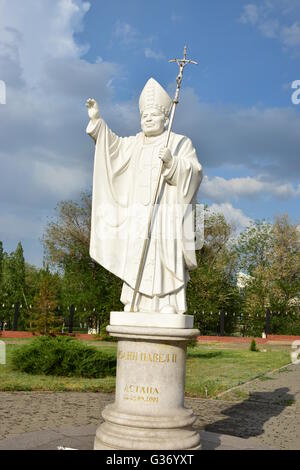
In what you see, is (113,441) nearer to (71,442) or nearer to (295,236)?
(71,442)

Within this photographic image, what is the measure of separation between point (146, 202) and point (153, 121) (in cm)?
103

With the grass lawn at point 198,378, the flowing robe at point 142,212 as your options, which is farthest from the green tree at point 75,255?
the flowing robe at point 142,212

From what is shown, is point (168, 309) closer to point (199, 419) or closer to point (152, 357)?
point (152, 357)

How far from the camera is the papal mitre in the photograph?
21.4ft

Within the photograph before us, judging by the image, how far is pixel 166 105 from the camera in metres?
6.59

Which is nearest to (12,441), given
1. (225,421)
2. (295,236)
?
(225,421)

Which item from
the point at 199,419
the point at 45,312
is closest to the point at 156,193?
the point at 199,419

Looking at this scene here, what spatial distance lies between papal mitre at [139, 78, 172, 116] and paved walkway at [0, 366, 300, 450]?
4.14 metres

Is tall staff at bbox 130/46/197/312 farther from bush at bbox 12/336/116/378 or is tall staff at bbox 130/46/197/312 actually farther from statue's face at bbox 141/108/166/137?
bush at bbox 12/336/116/378

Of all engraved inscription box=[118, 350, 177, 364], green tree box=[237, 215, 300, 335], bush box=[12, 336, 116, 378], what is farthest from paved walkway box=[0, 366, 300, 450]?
green tree box=[237, 215, 300, 335]

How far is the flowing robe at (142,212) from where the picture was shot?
20.1 feet

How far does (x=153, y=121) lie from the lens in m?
6.54

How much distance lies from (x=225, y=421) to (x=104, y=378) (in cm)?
502

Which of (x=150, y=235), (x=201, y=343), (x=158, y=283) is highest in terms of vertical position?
(x=150, y=235)
